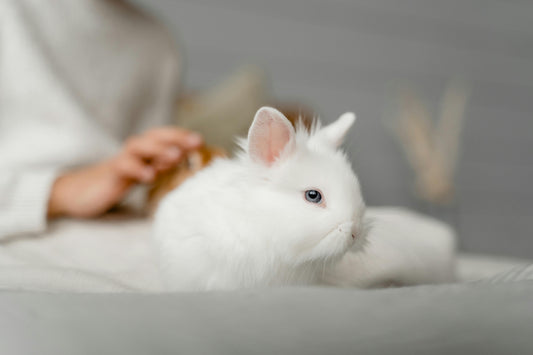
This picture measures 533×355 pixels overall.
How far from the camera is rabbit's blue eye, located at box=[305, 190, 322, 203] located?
543mm

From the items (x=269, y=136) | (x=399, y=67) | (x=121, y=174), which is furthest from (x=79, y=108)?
(x=399, y=67)

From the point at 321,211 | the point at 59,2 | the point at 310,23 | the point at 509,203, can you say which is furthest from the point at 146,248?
the point at 509,203

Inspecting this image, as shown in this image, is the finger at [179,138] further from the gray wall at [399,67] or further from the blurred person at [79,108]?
the gray wall at [399,67]

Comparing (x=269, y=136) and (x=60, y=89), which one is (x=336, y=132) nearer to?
(x=269, y=136)

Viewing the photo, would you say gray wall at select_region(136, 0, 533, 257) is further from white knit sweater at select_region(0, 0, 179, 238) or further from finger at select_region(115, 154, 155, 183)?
finger at select_region(115, 154, 155, 183)

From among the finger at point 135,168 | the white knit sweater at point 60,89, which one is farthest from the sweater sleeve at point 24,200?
the finger at point 135,168

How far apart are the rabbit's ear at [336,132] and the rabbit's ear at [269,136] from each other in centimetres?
6

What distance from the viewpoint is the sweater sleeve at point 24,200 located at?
31.3 inches

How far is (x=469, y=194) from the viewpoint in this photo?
2.72 m

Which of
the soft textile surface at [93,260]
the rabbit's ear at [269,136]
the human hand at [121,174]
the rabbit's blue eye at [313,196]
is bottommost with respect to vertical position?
the soft textile surface at [93,260]

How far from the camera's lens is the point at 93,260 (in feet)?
2.37

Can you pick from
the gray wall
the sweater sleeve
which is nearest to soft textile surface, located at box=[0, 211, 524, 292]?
the sweater sleeve

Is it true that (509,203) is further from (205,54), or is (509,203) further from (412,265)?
(412,265)

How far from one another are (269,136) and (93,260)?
35cm
